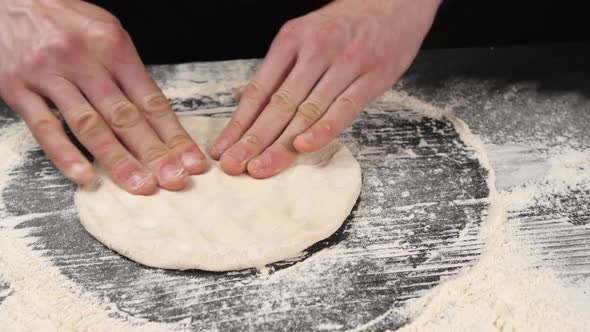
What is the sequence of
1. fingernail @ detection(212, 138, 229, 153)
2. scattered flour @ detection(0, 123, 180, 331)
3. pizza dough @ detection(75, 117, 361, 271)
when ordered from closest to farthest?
scattered flour @ detection(0, 123, 180, 331)
pizza dough @ detection(75, 117, 361, 271)
fingernail @ detection(212, 138, 229, 153)

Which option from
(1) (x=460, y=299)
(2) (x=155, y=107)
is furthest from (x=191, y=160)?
(1) (x=460, y=299)

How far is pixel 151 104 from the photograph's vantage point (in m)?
1.28

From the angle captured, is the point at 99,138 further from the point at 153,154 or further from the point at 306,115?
the point at 306,115

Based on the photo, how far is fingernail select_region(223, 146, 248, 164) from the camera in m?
1.24

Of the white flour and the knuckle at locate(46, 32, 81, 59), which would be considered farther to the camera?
the knuckle at locate(46, 32, 81, 59)

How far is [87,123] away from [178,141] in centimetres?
21

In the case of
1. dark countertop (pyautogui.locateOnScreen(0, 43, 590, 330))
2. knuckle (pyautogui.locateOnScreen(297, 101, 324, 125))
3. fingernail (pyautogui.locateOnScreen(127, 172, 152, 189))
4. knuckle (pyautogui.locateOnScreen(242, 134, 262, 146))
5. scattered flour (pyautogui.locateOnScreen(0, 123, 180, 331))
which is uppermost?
knuckle (pyautogui.locateOnScreen(297, 101, 324, 125))

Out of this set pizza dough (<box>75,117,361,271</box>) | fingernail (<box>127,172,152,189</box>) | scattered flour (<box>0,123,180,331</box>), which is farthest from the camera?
fingernail (<box>127,172,152,189</box>)

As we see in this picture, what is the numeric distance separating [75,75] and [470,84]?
→ 1.16 m

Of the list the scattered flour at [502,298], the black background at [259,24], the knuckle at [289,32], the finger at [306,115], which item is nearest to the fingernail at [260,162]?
the finger at [306,115]

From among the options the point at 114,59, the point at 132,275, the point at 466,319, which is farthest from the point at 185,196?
the point at 466,319

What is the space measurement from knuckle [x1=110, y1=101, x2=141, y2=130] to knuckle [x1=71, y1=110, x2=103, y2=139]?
0.03 meters

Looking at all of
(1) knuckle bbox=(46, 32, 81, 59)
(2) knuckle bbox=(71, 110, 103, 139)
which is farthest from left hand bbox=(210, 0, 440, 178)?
(1) knuckle bbox=(46, 32, 81, 59)

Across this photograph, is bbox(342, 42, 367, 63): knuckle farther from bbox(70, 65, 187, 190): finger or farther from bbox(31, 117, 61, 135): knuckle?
bbox(31, 117, 61, 135): knuckle
